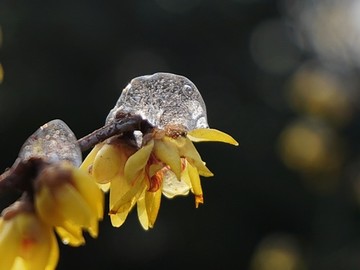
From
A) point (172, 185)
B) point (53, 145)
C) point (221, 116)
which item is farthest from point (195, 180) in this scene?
point (221, 116)

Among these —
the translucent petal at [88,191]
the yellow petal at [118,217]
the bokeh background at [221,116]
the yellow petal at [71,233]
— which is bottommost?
the bokeh background at [221,116]

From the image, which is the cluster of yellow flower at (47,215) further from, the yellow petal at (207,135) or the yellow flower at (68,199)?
the yellow petal at (207,135)

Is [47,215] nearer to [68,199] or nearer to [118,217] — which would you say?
[68,199]

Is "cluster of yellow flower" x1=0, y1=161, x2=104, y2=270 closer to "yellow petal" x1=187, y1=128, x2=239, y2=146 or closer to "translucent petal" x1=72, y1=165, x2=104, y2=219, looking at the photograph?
"translucent petal" x1=72, y1=165, x2=104, y2=219

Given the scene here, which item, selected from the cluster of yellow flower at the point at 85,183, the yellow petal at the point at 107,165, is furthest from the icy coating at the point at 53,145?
the yellow petal at the point at 107,165

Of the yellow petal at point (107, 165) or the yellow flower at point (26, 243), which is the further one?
Result: the yellow petal at point (107, 165)

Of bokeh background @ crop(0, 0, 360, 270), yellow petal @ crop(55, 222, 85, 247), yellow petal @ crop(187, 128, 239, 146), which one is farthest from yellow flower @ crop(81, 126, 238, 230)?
bokeh background @ crop(0, 0, 360, 270)

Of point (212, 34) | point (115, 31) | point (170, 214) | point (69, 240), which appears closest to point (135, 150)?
point (69, 240)
